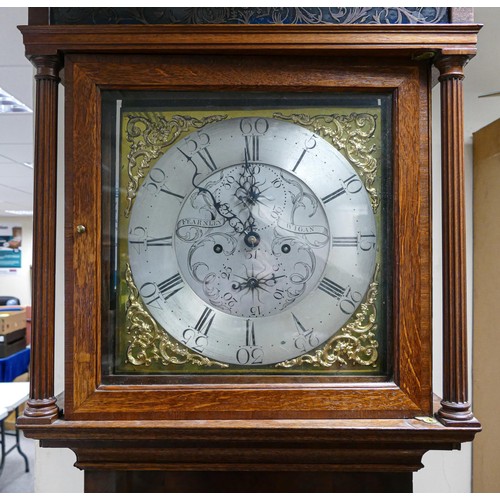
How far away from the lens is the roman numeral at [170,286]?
2.15 ft

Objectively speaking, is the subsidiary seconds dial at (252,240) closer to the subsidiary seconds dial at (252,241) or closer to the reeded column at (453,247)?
the subsidiary seconds dial at (252,241)

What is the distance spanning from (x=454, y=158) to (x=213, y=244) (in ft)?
1.31

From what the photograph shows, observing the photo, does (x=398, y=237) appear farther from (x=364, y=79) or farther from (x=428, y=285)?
(x=364, y=79)

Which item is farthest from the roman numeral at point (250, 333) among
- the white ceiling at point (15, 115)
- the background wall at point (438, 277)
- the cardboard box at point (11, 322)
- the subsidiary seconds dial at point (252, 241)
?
the cardboard box at point (11, 322)

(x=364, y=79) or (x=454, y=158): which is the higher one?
(x=364, y=79)

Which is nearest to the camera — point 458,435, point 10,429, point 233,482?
point 458,435

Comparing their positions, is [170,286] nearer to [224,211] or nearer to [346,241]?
[224,211]

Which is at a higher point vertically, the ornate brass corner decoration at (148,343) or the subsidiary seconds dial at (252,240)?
the subsidiary seconds dial at (252,240)

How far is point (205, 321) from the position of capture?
65cm

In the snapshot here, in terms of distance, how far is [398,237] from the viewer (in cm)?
63

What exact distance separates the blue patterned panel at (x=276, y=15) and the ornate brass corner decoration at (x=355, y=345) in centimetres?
39

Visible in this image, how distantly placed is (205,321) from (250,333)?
8 centimetres

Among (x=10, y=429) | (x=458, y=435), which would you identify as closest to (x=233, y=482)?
(x=458, y=435)

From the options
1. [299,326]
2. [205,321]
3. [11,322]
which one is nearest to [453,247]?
[299,326]
